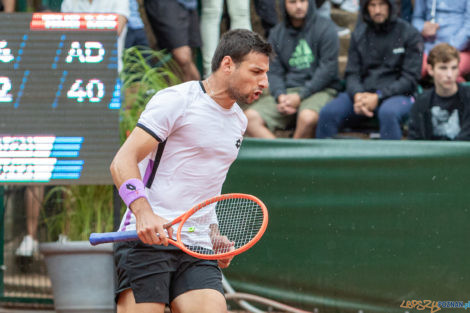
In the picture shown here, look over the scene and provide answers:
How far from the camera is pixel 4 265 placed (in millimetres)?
6387

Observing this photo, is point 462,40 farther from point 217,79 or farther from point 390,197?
point 217,79

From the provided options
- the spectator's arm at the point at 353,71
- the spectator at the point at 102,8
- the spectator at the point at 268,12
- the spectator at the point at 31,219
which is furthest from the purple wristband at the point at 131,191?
the spectator at the point at 268,12

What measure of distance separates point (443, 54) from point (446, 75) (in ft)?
0.58

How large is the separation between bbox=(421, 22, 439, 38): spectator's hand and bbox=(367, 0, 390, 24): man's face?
0.54m

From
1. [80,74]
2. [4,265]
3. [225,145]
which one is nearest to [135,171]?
[225,145]

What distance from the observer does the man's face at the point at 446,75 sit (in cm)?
619

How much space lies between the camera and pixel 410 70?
6480 mm

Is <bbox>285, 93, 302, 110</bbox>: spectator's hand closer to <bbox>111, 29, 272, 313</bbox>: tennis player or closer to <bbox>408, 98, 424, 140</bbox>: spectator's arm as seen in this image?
<bbox>408, 98, 424, 140</bbox>: spectator's arm

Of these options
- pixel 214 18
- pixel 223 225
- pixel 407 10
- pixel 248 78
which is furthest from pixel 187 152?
pixel 407 10

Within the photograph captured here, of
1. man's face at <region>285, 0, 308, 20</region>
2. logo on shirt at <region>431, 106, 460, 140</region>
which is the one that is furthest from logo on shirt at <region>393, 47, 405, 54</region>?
man's face at <region>285, 0, 308, 20</region>

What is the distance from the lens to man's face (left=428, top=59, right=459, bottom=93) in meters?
6.19

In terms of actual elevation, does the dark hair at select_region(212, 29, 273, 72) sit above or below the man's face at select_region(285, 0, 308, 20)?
above

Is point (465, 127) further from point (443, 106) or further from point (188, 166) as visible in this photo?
point (188, 166)

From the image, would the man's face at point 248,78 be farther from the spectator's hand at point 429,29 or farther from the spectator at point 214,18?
the spectator's hand at point 429,29
